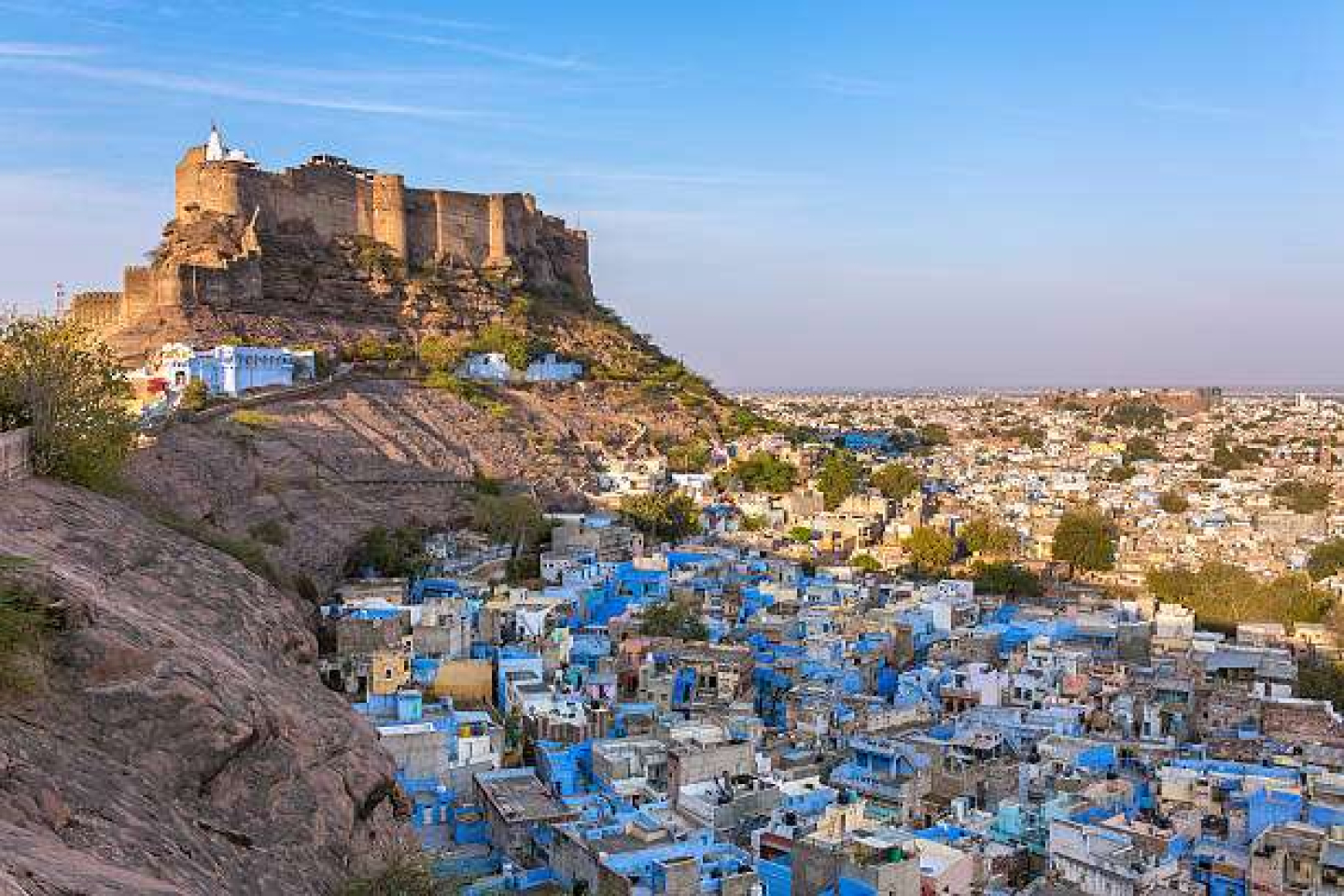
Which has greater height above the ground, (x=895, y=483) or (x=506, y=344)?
(x=506, y=344)

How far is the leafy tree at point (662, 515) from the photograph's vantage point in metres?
25.0

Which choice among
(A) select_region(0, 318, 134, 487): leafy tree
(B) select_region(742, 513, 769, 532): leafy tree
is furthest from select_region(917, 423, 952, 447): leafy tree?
(A) select_region(0, 318, 134, 487): leafy tree

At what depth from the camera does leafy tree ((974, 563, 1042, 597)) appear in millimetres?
21578

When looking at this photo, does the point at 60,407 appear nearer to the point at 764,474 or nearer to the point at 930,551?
the point at 930,551

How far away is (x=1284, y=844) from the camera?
944 centimetres

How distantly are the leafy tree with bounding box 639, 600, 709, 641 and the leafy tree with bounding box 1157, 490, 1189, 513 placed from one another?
1789cm

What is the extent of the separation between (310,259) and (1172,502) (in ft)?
75.0

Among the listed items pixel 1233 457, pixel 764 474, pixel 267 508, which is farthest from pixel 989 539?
pixel 1233 457

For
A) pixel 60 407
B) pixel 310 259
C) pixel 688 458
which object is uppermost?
pixel 310 259

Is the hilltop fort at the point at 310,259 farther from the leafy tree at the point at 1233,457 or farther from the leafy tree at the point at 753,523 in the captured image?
the leafy tree at the point at 1233,457

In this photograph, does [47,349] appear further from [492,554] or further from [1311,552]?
[1311,552]

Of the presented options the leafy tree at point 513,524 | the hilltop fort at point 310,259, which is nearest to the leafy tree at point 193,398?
the hilltop fort at point 310,259

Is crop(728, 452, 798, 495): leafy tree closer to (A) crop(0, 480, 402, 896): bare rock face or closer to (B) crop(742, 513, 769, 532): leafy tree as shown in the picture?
(B) crop(742, 513, 769, 532): leafy tree

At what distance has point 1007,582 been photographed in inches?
854
